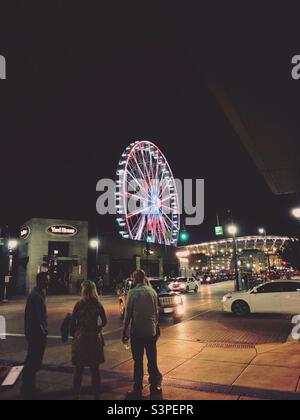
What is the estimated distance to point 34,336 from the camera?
598 cm

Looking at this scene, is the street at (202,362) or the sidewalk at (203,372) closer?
the sidewalk at (203,372)

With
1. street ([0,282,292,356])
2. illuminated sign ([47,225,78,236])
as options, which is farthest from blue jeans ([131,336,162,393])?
illuminated sign ([47,225,78,236])

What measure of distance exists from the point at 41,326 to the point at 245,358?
458 cm

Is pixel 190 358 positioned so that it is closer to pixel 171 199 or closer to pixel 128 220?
pixel 128 220

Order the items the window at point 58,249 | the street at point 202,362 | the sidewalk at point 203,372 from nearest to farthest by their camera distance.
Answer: the sidewalk at point 203,372, the street at point 202,362, the window at point 58,249

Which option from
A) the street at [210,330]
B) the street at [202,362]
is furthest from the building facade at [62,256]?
the street at [202,362]

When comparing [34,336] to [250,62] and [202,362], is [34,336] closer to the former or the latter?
[202,362]

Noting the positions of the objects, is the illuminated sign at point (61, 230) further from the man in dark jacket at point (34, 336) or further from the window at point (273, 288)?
the man in dark jacket at point (34, 336)

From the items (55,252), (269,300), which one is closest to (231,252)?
(55,252)

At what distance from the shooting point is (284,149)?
6.72 metres

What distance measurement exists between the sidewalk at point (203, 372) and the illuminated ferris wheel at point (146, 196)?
81.0 feet

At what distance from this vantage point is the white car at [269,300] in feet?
46.1

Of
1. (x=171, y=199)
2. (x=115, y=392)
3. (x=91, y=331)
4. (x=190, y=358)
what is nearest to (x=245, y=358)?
(x=190, y=358)

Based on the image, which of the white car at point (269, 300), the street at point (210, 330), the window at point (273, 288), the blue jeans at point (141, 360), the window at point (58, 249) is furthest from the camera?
the window at point (58, 249)
